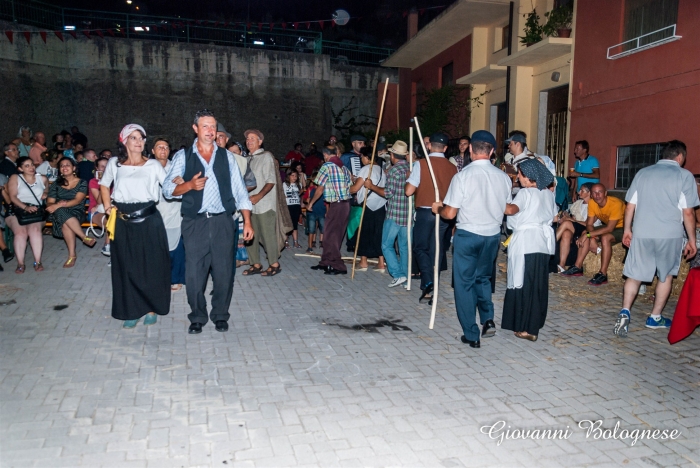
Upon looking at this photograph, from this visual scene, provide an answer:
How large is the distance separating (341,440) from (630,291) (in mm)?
3891

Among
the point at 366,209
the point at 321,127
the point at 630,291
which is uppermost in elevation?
the point at 321,127

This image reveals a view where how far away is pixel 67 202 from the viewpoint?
8758 mm

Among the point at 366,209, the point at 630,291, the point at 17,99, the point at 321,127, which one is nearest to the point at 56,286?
the point at 366,209

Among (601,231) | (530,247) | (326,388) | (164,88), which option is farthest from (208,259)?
(164,88)

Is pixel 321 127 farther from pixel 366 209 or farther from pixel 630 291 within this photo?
pixel 630 291

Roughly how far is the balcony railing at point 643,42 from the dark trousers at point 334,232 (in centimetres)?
570

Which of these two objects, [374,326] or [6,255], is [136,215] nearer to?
[374,326]

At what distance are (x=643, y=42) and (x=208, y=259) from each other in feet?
27.9

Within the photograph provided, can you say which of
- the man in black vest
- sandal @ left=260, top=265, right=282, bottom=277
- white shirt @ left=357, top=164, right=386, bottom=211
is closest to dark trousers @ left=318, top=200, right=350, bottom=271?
white shirt @ left=357, top=164, right=386, bottom=211

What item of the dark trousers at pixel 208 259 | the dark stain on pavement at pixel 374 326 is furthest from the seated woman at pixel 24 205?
the dark stain on pavement at pixel 374 326

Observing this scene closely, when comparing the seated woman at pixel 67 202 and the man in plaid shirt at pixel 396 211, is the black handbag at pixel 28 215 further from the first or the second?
the man in plaid shirt at pixel 396 211

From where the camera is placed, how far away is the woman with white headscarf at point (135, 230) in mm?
5441

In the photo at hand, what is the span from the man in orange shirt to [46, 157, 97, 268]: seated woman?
7.57 meters

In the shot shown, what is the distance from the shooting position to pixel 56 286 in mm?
7430
